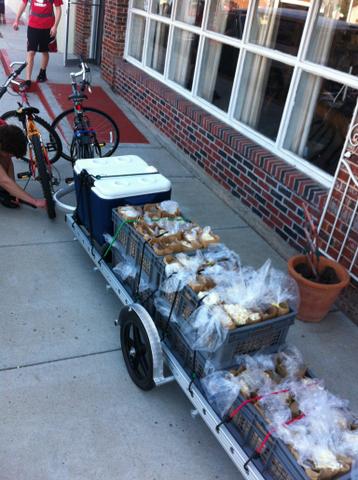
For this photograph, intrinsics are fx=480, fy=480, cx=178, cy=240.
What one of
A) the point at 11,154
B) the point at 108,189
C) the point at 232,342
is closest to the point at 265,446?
the point at 232,342

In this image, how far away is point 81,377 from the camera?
2.76 metres

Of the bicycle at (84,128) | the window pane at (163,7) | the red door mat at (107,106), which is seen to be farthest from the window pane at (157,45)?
the bicycle at (84,128)

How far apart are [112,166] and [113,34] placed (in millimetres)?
5252

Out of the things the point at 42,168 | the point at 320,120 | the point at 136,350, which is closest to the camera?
the point at 136,350

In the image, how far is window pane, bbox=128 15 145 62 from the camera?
7582mm

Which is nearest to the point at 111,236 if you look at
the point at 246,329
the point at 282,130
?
the point at 246,329

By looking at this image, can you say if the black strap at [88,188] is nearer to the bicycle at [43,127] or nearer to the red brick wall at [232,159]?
the bicycle at [43,127]

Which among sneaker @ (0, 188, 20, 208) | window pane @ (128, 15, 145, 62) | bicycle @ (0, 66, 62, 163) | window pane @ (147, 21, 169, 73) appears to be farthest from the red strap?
window pane @ (128, 15, 145, 62)

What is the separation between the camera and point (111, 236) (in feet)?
10.8

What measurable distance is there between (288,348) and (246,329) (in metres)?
0.41

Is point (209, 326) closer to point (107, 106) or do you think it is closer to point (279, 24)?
point (279, 24)

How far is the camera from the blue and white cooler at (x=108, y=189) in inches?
128

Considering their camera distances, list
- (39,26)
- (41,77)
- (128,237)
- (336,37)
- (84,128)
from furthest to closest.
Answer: (41,77) → (39,26) → (84,128) → (336,37) → (128,237)

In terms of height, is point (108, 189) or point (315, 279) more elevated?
point (108, 189)
